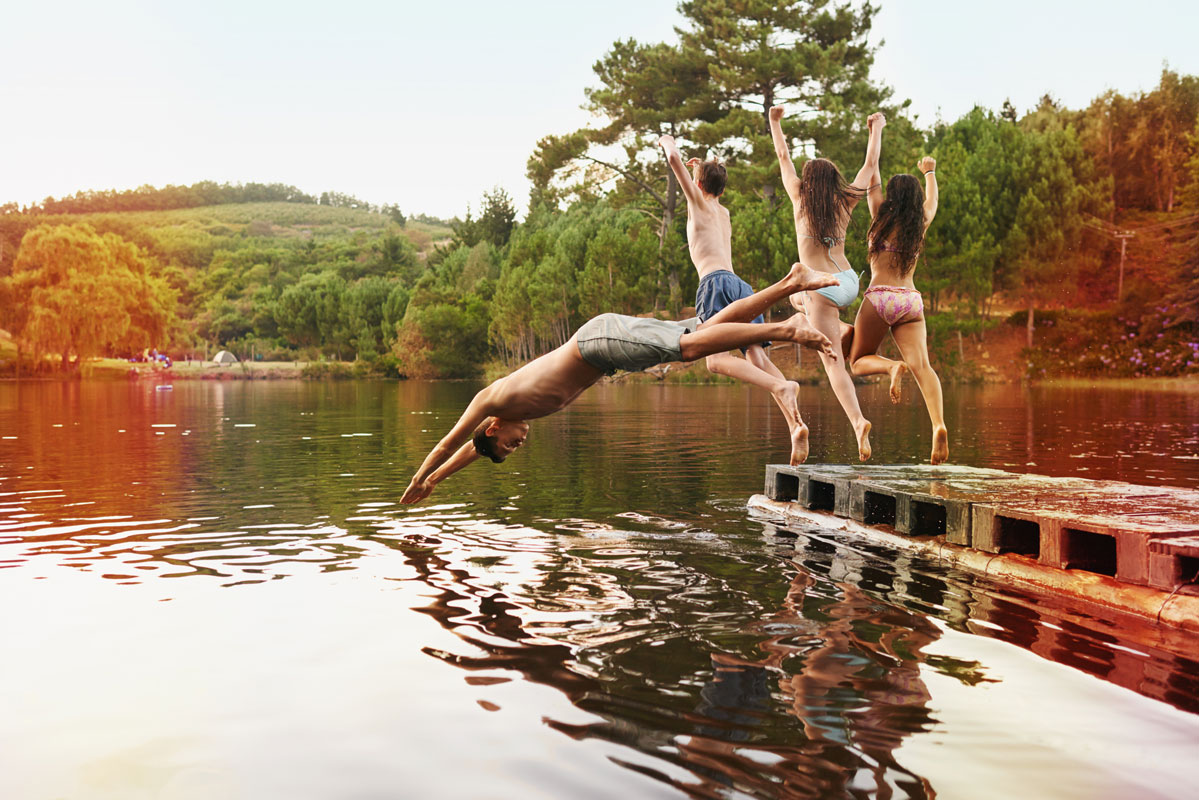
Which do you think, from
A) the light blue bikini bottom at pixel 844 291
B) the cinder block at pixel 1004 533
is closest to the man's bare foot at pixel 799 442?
the light blue bikini bottom at pixel 844 291

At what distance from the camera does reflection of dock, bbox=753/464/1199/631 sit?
6371 mm

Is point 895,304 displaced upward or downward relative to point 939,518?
upward

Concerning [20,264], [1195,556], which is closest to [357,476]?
[1195,556]

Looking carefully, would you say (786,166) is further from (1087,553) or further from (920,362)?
(1087,553)

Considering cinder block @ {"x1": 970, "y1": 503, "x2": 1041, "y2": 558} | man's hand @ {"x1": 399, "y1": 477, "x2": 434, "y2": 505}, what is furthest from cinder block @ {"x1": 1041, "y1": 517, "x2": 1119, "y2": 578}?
man's hand @ {"x1": 399, "y1": 477, "x2": 434, "y2": 505}

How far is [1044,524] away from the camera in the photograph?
734cm

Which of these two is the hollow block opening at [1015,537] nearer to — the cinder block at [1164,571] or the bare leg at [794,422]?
the cinder block at [1164,571]

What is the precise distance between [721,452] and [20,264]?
244 ft

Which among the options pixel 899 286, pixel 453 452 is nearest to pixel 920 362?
pixel 899 286

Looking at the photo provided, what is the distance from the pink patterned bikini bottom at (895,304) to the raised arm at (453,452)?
12.2ft

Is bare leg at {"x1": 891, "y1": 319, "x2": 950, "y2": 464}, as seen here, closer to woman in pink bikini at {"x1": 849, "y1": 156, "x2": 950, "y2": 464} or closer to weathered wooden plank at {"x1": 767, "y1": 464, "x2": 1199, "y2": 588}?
woman in pink bikini at {"x1": 849, "y1": 156, "x2": 950, "y2": 464}

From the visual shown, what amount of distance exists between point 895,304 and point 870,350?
2.15ft

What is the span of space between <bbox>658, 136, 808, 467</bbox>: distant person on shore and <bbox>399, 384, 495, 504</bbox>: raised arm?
7.31ft

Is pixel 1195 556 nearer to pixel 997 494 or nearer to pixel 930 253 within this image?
pixel 997 494
